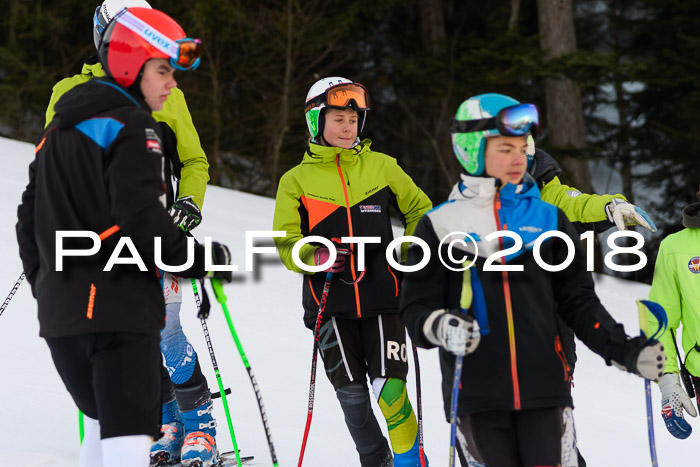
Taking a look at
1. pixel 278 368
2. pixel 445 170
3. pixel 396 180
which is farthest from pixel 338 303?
pixel 445 170

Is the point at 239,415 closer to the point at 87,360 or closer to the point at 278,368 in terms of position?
the point at 278,368

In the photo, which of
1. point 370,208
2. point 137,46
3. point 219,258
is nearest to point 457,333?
point 219,258

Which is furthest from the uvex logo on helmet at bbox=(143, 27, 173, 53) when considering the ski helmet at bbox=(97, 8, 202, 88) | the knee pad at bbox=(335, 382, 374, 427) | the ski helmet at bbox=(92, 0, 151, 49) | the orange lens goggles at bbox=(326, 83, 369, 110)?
the knee pad at bbox=(335, 382, 374, 427)

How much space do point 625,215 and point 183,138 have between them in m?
2.00

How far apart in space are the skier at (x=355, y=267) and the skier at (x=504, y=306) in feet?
3.42

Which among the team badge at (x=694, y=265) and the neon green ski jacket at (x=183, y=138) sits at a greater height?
the neon green ski jacket at (x=183, y=138)

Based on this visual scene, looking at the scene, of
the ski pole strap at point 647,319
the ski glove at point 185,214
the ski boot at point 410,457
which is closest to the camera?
the ski pole strap at point 647,319

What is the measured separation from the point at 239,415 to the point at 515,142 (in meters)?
3.23

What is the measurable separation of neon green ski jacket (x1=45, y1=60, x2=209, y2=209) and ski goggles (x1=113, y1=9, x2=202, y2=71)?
1.09m

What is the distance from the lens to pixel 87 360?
2.72m

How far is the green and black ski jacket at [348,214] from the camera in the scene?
13.3 ft

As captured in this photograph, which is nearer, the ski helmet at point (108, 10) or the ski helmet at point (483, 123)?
the ski helmet at point (483, 123)

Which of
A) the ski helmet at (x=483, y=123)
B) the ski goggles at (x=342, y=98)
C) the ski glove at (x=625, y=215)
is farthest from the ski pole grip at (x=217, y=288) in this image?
the ski glove at (x=625, y=215)

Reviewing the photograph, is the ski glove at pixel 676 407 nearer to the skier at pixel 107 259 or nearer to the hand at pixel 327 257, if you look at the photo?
the hand at pixel 327 257
